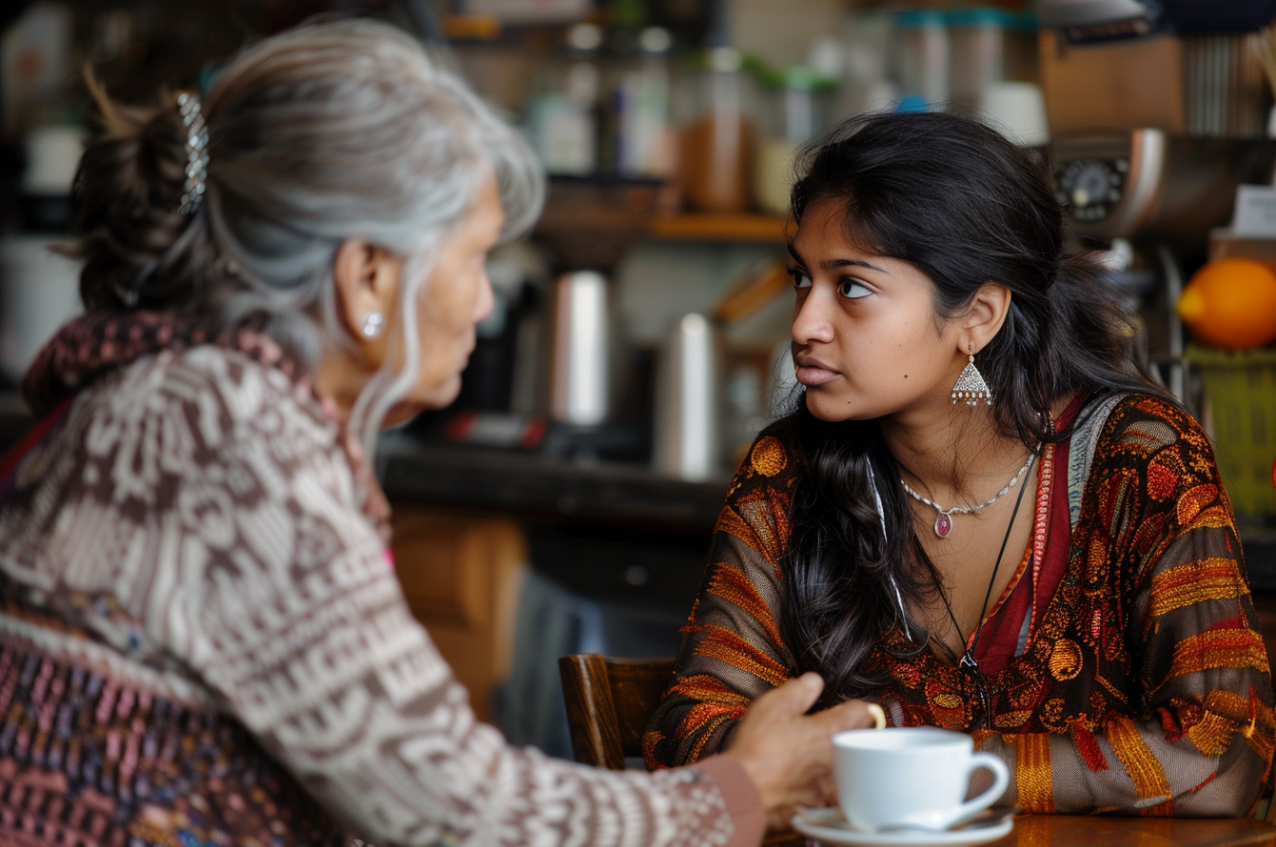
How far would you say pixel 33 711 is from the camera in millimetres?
854

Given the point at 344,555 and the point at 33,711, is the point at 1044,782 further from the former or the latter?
the point at 33,711

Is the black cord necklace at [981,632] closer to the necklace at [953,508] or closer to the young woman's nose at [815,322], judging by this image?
Answer: the necklace at [953,508]

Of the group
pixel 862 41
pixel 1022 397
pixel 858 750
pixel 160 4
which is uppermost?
pixel 160 4

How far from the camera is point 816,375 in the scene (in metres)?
1.38

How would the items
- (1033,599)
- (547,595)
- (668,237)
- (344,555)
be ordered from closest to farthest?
1. (344,555)
2. (1033,599)
3. (547,595)
4. (668,237)

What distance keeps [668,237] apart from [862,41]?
66 cm

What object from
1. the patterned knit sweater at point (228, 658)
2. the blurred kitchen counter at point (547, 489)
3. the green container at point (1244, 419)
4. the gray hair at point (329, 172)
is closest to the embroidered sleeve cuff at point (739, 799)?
the patterned knit sweater at point (228, 658)

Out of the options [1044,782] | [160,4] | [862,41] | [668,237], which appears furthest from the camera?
[160,4]

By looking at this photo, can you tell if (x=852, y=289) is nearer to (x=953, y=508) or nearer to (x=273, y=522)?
(x=953, y=508)

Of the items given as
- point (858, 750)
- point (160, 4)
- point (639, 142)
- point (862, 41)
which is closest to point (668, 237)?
point (639, 142)

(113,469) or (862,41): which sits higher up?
(862,41)

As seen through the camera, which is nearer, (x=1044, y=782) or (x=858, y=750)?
(x=858, y=750)

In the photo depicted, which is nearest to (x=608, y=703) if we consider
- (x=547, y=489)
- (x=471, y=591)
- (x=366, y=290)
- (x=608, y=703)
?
(x=608, y=703)

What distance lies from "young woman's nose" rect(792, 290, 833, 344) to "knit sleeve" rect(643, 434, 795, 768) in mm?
215
